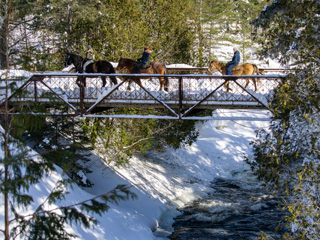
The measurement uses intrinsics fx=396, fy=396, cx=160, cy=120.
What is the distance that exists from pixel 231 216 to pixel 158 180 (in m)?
4.79

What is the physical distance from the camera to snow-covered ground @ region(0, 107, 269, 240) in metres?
12.3

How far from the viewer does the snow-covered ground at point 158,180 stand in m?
12.3

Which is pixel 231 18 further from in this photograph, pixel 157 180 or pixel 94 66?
pixel 94 66

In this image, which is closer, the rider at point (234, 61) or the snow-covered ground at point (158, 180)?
the snow-covered ground at point (158, 180)

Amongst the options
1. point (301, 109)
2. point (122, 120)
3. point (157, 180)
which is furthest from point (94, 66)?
point (301, 109)

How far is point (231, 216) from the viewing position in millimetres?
15945

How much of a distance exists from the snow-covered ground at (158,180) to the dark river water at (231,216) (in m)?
0.68

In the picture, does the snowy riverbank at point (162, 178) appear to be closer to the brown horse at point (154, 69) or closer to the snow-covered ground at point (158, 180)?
the snow-covered ground at point (158, 180)

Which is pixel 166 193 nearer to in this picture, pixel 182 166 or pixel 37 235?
pixel 182 166

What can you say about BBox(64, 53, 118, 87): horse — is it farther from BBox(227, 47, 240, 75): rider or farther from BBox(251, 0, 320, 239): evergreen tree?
BBox(251, 0, 320, 239): evergreen tree

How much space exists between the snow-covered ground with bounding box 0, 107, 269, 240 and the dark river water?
681mm

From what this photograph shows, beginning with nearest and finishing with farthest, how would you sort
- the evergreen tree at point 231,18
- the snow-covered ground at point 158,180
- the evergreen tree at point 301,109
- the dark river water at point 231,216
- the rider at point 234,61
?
the evergreen tree at point 301,109, the snow-covered ground at point 158,180, the dark river water at point 231,216, the rider at point 234,61, the evergreen tree at point 231,18

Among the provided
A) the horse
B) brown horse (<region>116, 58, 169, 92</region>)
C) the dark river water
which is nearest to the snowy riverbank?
the dark river water

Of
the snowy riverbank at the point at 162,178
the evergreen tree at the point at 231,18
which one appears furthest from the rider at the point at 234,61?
the evergreen tree at the point at 231,18
